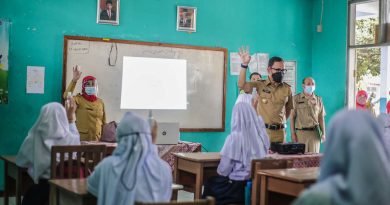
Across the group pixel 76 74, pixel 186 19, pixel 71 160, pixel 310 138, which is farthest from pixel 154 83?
pixel 71 160

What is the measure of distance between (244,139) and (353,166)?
3.05 meters

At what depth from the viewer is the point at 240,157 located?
476 cm

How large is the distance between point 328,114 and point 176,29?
8.97ft

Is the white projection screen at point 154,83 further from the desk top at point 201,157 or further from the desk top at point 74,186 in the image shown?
the desk top at point 74,186

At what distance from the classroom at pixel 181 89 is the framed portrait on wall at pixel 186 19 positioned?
0.01 meters

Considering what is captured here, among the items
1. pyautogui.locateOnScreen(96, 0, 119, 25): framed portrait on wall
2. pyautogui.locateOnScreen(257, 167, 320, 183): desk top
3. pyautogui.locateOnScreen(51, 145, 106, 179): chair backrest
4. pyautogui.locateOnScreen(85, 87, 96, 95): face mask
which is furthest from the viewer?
pyautogui.locateOnScreen(96, 0, 119, 25): framed portrait on wall

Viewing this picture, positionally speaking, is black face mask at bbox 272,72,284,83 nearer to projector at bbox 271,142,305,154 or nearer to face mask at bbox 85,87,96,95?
projector at bbox 271,142,305,154

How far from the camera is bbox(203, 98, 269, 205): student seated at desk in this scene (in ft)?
15.4

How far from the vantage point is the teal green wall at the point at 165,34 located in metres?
6.66

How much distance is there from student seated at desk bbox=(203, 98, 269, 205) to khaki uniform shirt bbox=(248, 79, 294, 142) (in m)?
1.19

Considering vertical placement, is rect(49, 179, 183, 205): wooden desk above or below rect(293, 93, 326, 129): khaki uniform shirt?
below

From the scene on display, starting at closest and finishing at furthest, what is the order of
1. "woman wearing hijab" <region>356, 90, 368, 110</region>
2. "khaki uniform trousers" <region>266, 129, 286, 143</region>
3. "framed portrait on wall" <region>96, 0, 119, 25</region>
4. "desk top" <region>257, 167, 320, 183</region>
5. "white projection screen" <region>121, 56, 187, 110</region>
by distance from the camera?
"desk top" <region>257, 167, 320, 183</region>
"khaki uniform trousers" <region>266, 129, 286, 143</region>
"framed portrait on wall" <region>96, 0, 119, 25</region>
"white projection screen" <region>121, 56, 187, 110</region>
"woman wearing hijab" <region>356, 90, 368, 110</region>

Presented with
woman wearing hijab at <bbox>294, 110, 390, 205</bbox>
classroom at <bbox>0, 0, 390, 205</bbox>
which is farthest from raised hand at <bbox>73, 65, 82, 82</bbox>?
woman wearing hijab at <bbox>294, 110, 390, 205</bbox>

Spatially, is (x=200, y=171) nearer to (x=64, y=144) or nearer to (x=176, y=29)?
(x=64, y=144)
